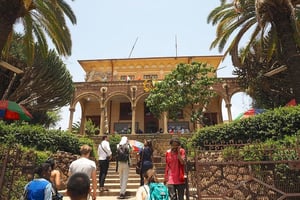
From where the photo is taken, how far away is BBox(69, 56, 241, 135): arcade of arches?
23.6 meters

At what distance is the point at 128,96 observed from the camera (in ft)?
78.6

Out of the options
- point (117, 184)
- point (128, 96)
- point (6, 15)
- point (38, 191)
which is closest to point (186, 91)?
point (128, 96)

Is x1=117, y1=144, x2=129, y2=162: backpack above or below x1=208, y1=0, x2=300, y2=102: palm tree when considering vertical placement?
below

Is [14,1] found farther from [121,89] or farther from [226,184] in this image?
[121,89]

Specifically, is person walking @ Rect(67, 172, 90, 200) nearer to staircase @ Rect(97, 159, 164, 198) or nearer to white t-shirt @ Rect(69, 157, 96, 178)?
white t-shirt @ Rect(69, 157, 96, 178)

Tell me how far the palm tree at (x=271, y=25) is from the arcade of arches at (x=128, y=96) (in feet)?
33.9

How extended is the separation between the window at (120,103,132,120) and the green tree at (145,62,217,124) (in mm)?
10122

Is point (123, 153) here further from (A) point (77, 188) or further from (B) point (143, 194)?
(A) point (77, 188)

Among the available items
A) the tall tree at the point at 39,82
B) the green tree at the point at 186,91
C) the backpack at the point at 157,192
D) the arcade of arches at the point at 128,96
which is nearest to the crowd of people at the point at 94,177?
the backpack at the point at 157,192

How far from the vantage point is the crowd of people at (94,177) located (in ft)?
7.06

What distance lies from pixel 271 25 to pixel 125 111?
1889 cm

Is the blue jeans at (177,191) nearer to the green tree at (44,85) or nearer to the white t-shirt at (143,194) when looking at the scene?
the white t-shirt at (143,194)

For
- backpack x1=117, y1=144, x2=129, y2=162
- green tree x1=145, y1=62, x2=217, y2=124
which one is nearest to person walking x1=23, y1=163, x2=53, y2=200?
backpack x1=117, y1=144, x2=129, y2=162

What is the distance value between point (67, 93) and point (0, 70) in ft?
18.0
